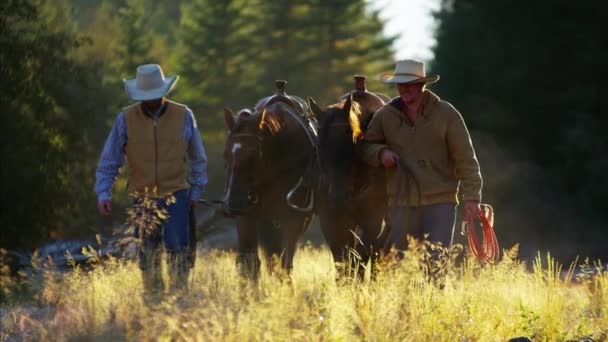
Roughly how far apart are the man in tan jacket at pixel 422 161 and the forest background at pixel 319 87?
487 inches

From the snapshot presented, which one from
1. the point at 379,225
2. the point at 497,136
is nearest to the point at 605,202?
the point at 497,136

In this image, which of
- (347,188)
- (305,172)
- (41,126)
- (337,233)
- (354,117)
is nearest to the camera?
(347,188)

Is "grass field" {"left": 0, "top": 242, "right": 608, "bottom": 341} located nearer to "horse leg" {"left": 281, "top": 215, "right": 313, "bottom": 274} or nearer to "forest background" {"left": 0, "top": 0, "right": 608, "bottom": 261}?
"horse leg" {"left": 281, "top": 215, "right": 313, "bottom": 274}

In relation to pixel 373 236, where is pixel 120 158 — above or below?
above

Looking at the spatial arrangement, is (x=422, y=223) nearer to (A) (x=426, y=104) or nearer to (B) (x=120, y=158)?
(A) (x=426, y=104)

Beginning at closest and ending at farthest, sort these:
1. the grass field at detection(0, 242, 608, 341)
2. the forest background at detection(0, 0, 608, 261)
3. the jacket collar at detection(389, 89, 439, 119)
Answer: the grass field at detection(0, 242, 608, 341) → the jacket collar at detection(389, 89, 439, 119) → the forest background at detection(0, 0, 608, 261)

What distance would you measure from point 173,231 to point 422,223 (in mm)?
2274

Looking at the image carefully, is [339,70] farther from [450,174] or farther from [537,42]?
[450,174]

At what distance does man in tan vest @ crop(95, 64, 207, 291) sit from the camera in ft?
32.6

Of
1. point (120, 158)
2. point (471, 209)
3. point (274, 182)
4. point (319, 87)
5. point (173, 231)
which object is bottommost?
point (173, 231)

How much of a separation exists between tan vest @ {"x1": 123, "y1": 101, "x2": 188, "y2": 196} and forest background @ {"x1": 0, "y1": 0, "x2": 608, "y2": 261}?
35.1ft

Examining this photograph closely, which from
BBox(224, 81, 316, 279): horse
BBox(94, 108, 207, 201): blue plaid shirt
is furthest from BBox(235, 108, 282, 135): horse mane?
BBox(94, 108, 207, 201): blue plaid shirt

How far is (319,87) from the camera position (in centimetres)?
4450

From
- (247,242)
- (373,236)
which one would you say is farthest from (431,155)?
(247,242)
